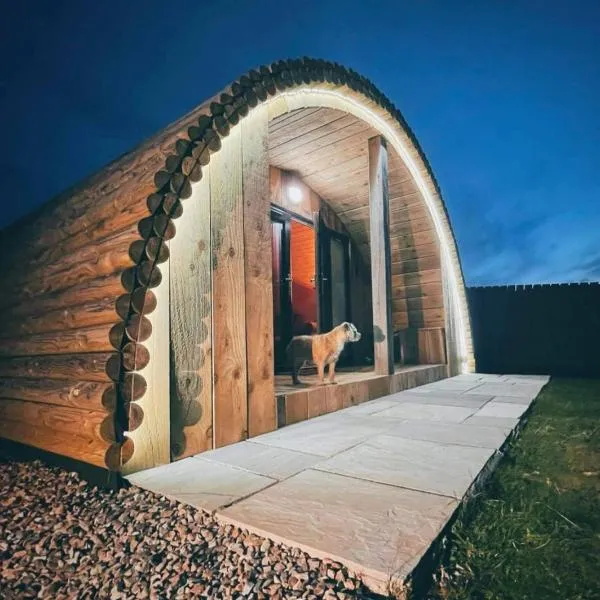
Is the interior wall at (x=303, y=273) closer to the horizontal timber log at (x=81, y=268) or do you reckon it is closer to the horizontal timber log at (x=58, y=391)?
the horizontal timber log at (x=81, y=268)

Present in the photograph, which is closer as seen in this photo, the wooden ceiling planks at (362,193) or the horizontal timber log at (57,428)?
the horizontal timber log at (57,428)

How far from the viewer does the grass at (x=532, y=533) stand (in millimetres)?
1189

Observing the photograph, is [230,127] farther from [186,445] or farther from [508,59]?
[508,59]

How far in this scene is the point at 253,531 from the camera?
1.42 meters

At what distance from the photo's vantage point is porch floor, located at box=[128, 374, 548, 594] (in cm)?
129

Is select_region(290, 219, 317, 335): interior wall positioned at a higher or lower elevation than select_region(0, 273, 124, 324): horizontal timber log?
higher

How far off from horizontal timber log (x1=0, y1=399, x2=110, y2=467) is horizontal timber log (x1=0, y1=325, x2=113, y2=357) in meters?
0.39

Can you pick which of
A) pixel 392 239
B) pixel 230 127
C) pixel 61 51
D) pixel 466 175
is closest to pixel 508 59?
pixel 466 175

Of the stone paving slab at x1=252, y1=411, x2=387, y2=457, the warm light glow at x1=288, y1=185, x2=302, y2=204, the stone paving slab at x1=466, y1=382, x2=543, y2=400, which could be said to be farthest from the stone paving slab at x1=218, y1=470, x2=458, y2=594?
the warm light glow at x1=288, y1=185, x2=302, y2=204

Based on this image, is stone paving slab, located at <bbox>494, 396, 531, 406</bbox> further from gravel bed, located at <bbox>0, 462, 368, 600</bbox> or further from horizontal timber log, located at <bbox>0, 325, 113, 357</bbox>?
horizontal timber log, located at <bbox>0, 325, 113, 357</bbox>

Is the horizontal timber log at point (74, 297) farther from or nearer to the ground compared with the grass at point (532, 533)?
farther from the ground

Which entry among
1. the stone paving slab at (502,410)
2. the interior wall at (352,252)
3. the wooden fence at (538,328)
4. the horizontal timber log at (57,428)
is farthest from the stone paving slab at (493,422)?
the wooden fence at (538,328)

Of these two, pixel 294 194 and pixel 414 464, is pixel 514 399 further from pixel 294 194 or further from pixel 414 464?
pixel 294 194

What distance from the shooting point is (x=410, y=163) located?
20.0 ft
